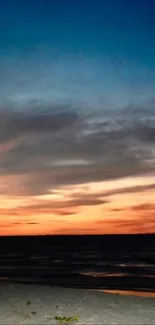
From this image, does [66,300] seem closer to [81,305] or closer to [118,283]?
[81,305]

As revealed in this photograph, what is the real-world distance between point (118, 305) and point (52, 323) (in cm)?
491

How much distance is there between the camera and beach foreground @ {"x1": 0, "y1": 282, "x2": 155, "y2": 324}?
638 inches

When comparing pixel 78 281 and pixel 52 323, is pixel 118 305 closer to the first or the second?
pixel 52 323

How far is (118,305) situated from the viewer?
19.4 meters

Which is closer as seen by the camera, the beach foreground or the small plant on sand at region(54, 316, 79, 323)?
the small plant on sand at region(54, 316, 79, 323)

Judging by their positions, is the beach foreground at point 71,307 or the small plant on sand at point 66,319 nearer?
the small plant on sand at point 66,319

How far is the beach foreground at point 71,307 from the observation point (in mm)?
16203

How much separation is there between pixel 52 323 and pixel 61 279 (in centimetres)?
3041

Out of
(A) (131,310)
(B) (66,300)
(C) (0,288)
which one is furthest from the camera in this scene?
(C) (0,288)

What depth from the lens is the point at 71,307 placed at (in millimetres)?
18703

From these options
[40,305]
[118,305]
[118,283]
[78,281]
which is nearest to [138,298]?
[118,305]

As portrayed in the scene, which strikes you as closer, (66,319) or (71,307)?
(66,319)

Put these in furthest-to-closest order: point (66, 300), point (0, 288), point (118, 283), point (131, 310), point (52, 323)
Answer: point (118, 283), point (0, 288), point (66, 300), point (131, 310), point (52, 323)

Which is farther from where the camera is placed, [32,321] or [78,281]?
[78,281]
